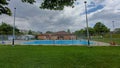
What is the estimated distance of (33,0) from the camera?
6.20m

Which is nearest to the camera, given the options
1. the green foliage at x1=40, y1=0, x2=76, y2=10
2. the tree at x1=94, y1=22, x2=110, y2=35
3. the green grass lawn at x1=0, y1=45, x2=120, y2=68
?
the green foliage at x1=40, y1=0, x2=76, y2=10

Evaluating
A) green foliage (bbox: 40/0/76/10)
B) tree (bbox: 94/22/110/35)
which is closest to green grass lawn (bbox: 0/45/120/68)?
green foliage (bbox: 40/0/76/10)

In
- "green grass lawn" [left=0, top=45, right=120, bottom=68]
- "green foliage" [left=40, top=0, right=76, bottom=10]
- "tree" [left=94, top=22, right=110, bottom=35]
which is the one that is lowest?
"green grass lawn" [left=0, top=45, right=120, bottom=68]

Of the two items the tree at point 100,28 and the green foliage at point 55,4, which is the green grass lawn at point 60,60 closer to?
the green foliage at point 55,4

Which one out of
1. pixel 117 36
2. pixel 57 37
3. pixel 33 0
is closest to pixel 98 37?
pixel 117 36

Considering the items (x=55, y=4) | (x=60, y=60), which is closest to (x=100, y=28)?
(x=60, y=60)

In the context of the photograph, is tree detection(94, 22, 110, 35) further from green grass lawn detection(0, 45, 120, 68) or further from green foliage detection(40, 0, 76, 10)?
green foliage detection(40, 0, 76, 10)

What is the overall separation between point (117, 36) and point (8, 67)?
41.0 metres

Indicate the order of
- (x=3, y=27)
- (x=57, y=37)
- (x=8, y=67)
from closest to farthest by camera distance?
(x=8, y=67), (x=57, y=37), (x=3, y=27)

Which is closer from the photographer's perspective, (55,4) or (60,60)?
(55,4)

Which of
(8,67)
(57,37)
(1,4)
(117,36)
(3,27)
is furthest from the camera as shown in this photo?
(3,27)

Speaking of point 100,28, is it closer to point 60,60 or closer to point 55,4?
point 60,60

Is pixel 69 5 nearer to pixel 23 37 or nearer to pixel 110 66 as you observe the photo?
pixel 110 66

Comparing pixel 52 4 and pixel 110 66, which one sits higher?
pixel 52 4
